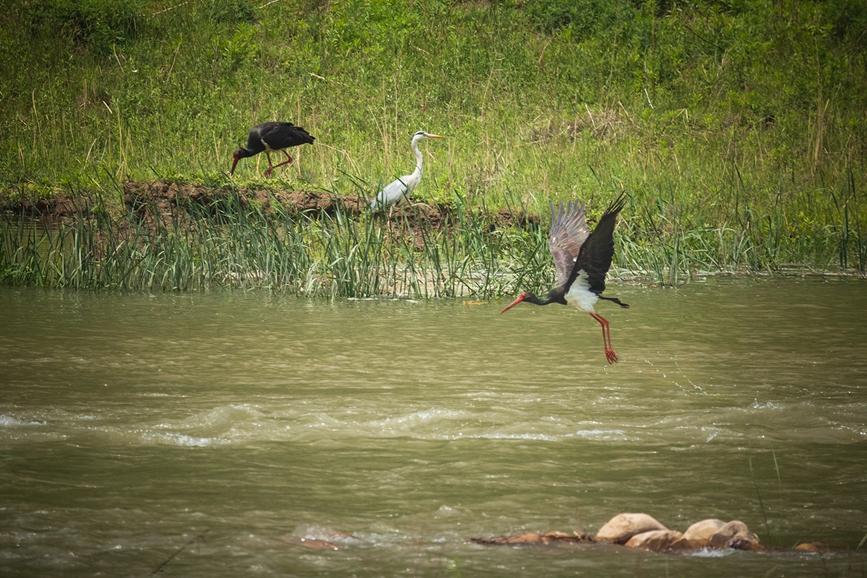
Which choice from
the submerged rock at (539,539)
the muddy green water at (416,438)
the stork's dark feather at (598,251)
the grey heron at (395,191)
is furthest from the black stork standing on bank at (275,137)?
the submerged rock at (539,539)

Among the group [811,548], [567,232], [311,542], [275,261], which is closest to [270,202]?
[275,261]

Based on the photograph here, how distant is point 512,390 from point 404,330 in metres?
1.57

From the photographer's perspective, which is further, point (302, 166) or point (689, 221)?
point (302, 166)

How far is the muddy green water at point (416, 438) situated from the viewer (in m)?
2.91

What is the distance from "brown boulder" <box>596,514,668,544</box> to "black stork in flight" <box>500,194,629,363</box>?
189 cm

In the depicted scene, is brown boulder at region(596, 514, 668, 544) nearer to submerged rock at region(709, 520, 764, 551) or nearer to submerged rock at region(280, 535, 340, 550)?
submerged rock at region(709, 520, 764, 551)

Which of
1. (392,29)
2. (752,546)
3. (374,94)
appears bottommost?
(752,546)

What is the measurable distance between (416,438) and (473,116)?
9.21m

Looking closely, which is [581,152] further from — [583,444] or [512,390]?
[583,444]

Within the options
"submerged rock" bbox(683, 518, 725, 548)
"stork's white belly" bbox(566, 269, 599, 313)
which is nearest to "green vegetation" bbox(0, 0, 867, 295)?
"stork's white belly" bbox(566, 269, 599, 313)

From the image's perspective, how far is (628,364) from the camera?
535 cm

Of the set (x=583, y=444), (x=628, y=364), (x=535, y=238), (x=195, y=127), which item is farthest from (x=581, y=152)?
(x=583, y=444)

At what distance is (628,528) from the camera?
9.57 ft

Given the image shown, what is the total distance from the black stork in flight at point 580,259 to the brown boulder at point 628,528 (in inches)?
74.5
